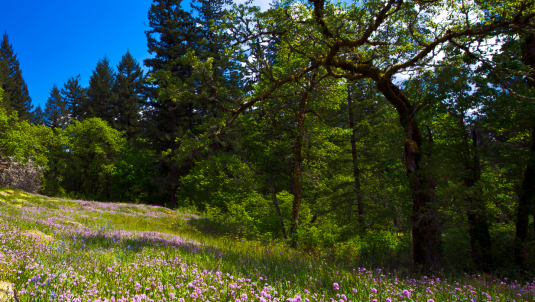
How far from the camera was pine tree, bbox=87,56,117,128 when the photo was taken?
43312 mm

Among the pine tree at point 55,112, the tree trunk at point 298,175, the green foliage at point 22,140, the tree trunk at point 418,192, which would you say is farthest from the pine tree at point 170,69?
the pine tree at point 55,112

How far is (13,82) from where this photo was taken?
165 feet

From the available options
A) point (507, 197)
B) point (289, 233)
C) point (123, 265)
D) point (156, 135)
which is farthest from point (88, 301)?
point (156, 135)

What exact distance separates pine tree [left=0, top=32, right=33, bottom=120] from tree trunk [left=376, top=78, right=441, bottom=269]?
2228 inches

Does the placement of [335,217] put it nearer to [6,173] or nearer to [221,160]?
[221,160]

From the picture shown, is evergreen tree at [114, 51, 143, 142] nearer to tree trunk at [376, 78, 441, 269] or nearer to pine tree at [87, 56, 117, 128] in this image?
pine tree at [87, 56, 117, 128]

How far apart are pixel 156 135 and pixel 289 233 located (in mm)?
24063

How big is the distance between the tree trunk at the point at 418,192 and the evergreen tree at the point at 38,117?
204 feet

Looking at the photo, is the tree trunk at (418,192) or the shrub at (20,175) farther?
the shrub at (20,175)

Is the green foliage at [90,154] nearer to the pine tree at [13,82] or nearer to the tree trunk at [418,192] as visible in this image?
the pine tree at [13,82]

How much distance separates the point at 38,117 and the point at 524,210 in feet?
A: 231

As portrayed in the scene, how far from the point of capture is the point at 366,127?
19.3 metres

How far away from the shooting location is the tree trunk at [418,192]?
7.83 meters

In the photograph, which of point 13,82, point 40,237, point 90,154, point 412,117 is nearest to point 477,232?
point 412,117
